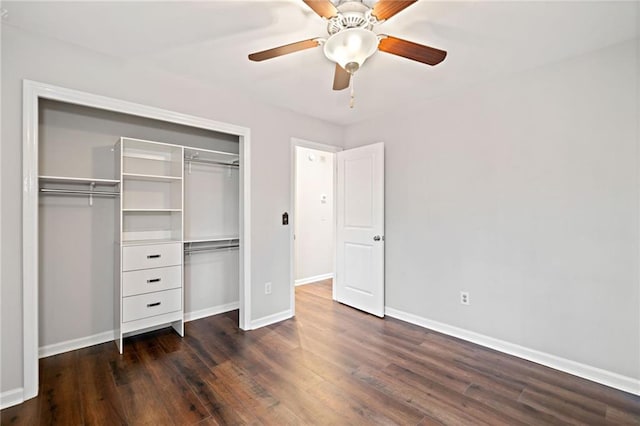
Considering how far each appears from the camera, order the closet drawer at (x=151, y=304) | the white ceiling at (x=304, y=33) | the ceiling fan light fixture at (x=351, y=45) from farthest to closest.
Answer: the closet drawer at (x=151, y=304) → the white ceiling at (x=304, y=33) → the ceiling fan light fixture at (x=351, y=45)

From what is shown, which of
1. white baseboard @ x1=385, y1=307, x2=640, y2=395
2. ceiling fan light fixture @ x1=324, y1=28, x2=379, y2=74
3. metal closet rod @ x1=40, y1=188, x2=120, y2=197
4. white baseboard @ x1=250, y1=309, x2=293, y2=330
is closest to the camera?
ceiling fan light fixture @ x1=324, y1=28, x2=379, y2=74

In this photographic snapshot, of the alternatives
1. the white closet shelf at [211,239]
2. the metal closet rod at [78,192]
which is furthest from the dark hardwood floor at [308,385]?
the metal closet rod at [78,192]

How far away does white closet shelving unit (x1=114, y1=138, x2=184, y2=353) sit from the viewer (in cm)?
271

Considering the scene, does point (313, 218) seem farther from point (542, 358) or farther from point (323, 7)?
point (323, 7)

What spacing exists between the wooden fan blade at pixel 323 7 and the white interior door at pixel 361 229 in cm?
216

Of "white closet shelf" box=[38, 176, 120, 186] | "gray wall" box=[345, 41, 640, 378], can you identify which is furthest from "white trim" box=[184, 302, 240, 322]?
"gray wall" box=[345, 41, 640, 378]

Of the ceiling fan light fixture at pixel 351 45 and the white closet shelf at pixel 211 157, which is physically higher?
the ceiling fan light fixture at pixel 351 45

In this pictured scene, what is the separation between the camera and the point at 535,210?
100 inches

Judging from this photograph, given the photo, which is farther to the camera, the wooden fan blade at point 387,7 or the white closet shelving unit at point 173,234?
the white closet shelving unit at point 173,234

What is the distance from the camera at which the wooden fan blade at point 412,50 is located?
66.5 inches

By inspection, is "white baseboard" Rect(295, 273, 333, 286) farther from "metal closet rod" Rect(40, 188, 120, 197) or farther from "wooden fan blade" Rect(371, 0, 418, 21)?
"wooden fan blade" Rect(371, 0, 418, 21)

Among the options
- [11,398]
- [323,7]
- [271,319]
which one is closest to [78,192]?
[11,398]

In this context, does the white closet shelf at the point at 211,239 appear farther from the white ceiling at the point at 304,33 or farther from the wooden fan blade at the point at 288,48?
the wooden fan blade at the point at 288,48

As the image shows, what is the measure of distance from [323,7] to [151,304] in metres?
2.83
